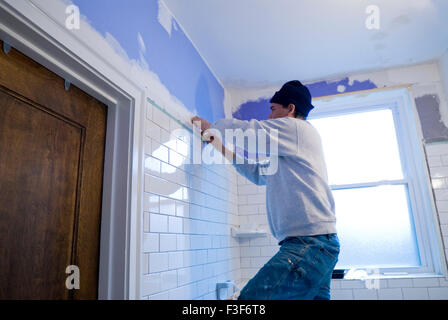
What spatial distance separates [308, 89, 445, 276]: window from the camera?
2713mm

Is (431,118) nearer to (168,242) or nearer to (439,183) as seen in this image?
(439,183)

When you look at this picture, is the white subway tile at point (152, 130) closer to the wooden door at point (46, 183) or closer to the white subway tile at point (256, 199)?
the wooden door at point (46, 183)

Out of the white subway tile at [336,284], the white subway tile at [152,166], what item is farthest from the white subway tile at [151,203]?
the white subway tile at [336,284]

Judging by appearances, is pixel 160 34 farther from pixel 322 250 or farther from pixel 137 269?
pixel 322 250

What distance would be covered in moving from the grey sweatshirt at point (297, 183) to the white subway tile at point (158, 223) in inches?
19.8

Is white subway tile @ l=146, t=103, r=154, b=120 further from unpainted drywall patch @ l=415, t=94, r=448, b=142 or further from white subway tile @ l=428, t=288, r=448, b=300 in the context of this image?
white subway tile @ l=428, t=288, r=448, b=300

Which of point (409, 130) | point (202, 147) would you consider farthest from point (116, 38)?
point (409, 130)

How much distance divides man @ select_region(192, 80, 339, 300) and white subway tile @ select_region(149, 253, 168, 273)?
403 mm

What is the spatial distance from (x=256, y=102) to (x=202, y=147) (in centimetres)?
109

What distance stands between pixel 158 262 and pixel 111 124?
65 centimetres

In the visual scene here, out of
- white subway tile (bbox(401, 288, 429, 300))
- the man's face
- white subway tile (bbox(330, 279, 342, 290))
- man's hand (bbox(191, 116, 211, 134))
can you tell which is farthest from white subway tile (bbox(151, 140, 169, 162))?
white subway tile (bbox(401, 288, 429, 300))

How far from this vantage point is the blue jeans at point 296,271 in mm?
1391

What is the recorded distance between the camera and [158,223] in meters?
1.65

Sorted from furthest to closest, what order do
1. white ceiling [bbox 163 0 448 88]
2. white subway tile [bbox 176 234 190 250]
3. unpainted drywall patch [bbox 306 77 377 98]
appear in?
unpainted drywall patch [bbox 306 77 377 98] < white ceiling [bbox 163 0 448 88] < white subway tile [bbox 176 234 190 250]
